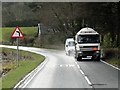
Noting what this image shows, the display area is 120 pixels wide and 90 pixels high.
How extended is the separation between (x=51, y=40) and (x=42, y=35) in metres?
5.64

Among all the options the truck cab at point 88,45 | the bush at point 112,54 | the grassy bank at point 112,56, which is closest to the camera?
the grassy bank at point 112,56

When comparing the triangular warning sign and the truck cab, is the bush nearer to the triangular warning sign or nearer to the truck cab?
the truck cab

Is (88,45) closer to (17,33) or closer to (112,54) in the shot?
(112,54)

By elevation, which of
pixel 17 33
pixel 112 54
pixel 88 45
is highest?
pixel 17 33

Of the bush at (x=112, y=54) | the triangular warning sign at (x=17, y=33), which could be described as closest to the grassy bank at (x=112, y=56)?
the bush at (x=112, y=54)

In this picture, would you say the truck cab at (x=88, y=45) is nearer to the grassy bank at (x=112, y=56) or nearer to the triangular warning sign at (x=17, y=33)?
Result: the grassy bank at (x=112, y=56)

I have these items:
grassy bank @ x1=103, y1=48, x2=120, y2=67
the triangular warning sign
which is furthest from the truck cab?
the triangular warning sign

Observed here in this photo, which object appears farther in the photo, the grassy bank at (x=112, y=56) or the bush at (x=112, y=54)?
the bush at (x=112, y=54)

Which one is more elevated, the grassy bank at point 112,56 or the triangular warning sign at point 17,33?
the triangular warning sign at point 17,33

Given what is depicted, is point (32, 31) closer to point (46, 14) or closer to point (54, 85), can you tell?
point (46, 14)

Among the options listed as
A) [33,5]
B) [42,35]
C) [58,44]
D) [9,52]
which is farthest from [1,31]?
[33,5]

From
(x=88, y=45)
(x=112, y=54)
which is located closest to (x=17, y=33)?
(x=88, y=45)

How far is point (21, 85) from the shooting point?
688 inches

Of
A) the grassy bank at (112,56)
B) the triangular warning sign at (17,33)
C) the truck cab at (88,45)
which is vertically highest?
the triangular warning sign at (17,33)
